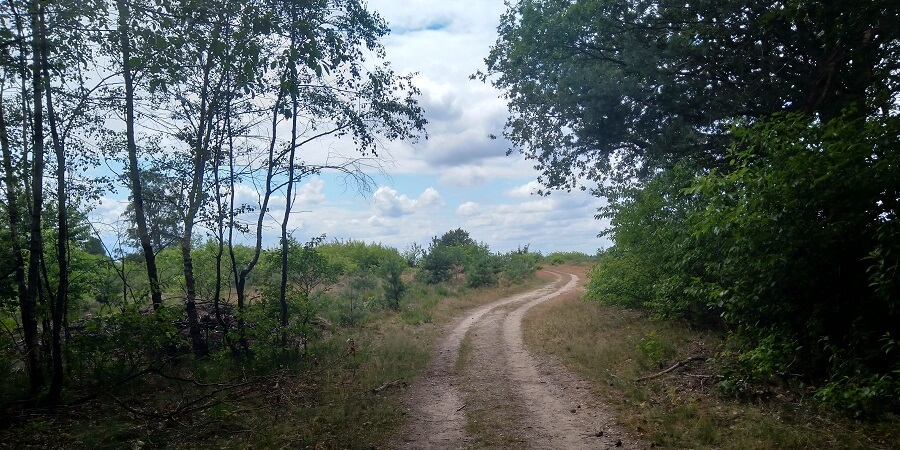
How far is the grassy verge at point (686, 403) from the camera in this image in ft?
20.3

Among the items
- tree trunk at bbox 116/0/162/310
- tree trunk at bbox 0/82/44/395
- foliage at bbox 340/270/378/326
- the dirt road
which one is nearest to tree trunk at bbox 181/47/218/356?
tree trunk at bbox 116/0/162/310

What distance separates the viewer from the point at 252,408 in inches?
340

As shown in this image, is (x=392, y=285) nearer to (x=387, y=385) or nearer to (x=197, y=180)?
(x=197, y=180)

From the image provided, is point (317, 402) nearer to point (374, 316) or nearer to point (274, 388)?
point (274, 388)

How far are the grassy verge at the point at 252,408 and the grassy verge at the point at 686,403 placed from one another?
346 cm

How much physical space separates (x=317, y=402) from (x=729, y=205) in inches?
284

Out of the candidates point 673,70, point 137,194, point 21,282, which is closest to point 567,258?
point 673,70

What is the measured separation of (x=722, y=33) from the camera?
11.5 meters

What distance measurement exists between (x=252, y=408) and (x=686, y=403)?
6.52 metres

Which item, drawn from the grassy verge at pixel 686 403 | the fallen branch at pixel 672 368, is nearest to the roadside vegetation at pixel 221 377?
the grassy verge at pixel 686 403

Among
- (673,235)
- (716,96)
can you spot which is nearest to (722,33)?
(716,96)

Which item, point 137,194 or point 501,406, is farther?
point 137,194

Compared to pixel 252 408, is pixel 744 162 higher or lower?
higher

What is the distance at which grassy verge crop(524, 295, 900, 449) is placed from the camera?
6.20 m
